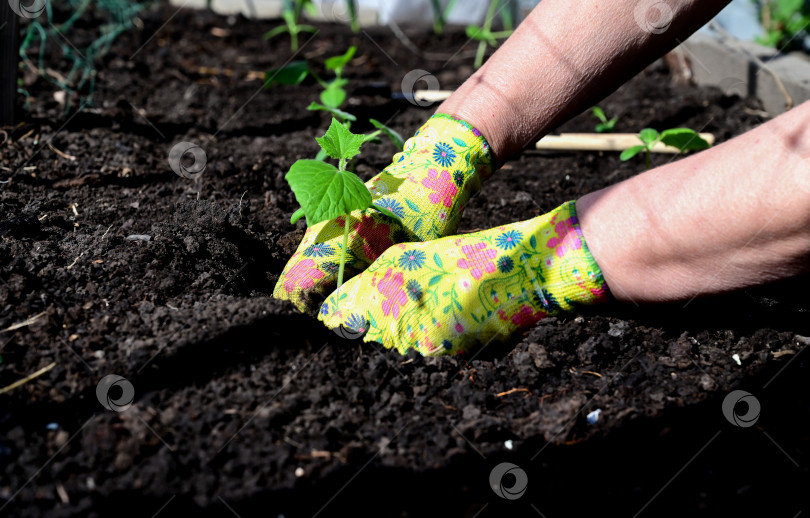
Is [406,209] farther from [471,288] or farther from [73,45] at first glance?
[73,45]

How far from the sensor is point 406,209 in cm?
148

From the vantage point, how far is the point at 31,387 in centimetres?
109

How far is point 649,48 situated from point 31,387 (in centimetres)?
139

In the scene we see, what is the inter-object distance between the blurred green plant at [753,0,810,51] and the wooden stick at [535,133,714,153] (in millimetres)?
1686

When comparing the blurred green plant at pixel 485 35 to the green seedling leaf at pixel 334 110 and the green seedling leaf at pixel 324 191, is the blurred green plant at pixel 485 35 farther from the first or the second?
the green seedling leaf at pixel 324 191

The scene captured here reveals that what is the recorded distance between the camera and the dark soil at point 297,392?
100 centimetres

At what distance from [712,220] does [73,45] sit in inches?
111

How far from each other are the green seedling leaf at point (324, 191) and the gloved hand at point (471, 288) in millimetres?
163

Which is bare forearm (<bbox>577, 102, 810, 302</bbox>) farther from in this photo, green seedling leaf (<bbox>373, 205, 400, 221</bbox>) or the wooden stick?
the wooden stick

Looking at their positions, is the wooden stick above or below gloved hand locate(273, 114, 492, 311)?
below

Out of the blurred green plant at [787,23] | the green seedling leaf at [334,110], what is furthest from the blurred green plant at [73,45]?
the blurred green plant at [787,23]

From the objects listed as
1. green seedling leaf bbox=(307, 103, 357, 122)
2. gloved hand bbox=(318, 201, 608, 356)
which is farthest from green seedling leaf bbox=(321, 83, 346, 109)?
gloved hand bbox=(318, 201, 608, 356)

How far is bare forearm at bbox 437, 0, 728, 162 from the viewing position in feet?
4.62

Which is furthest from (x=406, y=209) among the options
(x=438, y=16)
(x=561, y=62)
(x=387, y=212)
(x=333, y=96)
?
(x=438, y=16)
